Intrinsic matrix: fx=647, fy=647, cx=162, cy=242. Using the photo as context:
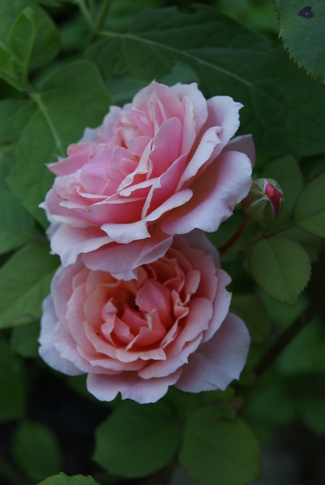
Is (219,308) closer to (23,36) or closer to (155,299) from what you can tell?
(155,299)

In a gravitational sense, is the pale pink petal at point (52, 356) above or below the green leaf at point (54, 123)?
below

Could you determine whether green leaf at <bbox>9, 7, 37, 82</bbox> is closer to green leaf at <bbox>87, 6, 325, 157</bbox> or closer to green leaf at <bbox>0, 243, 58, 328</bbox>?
green leaf at <bbox>87, 6, 325, 157</bbox>

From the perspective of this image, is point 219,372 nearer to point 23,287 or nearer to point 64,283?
point 64,283

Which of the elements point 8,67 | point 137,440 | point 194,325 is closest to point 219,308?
point 194,325

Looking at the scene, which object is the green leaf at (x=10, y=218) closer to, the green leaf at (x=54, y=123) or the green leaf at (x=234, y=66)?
the green leaf at (x=54, y=123)

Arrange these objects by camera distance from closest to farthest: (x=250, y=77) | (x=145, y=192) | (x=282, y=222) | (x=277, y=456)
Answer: (x=145, y=192), (x=282, y=222), (x=250, y=77), (x=277, y=456)

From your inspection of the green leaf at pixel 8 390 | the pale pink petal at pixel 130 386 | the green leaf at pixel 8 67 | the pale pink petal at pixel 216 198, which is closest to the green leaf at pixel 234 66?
the green leaf at pixel 8 67

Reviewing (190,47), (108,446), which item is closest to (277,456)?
(108,446)
